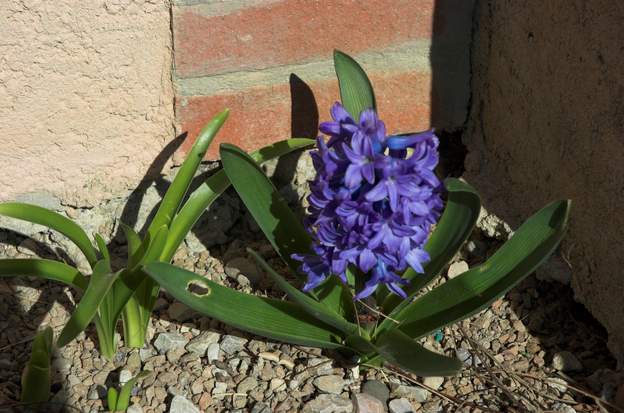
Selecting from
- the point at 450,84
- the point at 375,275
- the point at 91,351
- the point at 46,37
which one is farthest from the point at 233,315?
the point at 450,84

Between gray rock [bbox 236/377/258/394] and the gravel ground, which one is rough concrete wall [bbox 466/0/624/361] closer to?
the gravel ground

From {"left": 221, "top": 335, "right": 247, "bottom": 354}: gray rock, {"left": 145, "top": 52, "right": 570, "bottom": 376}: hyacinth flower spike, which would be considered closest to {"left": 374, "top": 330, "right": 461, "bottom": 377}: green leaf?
{"left": 145, "top": 52, "right": 570, "bottom": 376}: hyacinth flower spike

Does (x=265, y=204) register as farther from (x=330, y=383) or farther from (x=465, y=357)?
(x=465, y=357)

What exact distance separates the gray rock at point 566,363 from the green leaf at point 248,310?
0.48 m

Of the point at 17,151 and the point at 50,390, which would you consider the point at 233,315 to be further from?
the point at 17,151

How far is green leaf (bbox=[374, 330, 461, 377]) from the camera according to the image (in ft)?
5.36

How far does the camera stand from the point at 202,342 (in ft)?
6.63

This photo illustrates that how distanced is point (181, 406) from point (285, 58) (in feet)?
2.71

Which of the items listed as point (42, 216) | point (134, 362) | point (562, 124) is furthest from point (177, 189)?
point (562, 124)

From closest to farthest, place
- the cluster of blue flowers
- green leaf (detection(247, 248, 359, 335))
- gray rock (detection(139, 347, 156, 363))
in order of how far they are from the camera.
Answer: the cluster of blue flowers
green leaf (detection(247, 248, 359, 335))
gray rock (detection(139, 347, 156, 363))

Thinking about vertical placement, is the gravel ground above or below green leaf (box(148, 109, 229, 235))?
below

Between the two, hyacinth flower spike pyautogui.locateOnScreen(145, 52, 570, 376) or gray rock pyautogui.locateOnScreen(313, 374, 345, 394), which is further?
gray rock pyautogui.locateOnScreen(313, 374, 345, 394)

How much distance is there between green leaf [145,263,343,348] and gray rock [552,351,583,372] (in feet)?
1.57

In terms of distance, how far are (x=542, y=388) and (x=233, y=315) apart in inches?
26.6
